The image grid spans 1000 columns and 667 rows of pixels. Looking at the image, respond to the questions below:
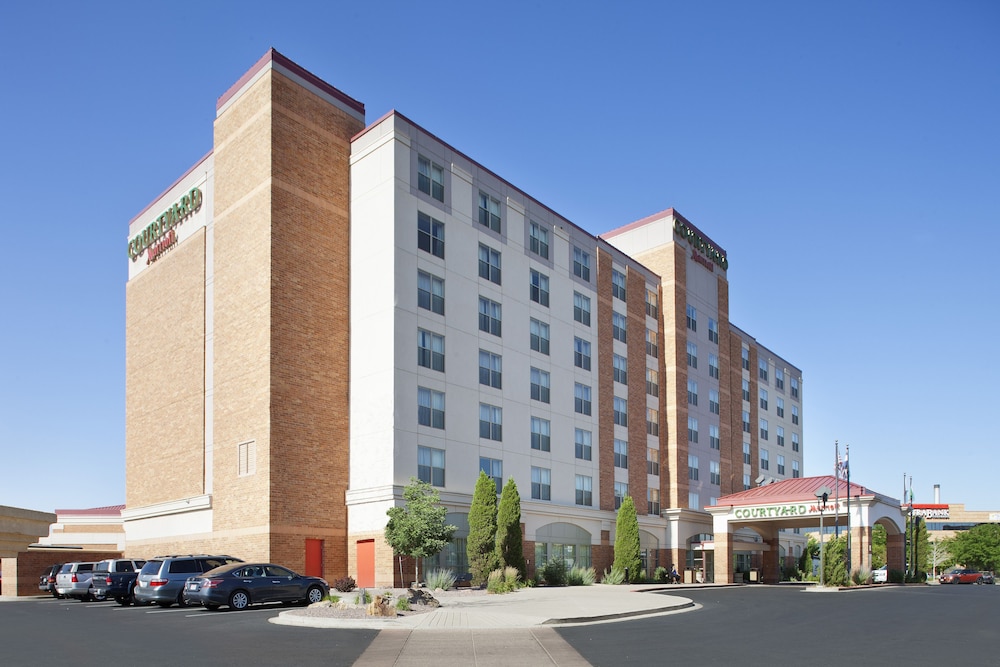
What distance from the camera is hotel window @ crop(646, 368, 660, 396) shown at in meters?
60.6

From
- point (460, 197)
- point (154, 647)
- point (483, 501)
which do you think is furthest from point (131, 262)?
point (154, 647)

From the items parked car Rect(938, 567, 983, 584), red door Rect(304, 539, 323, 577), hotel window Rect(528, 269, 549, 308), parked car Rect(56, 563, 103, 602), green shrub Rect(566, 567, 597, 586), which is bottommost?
parked car Rect(938, 567, 983, 584)

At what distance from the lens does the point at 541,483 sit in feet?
159

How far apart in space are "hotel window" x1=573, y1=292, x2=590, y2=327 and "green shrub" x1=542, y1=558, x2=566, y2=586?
14.6 metres

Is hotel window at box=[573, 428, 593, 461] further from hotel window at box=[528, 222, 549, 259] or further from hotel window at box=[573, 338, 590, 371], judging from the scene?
hotel window at box=[528, 222, 549, 259]

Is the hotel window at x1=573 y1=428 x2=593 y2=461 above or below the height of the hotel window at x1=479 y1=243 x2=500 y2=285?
below

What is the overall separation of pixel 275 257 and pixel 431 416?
9.97 metres

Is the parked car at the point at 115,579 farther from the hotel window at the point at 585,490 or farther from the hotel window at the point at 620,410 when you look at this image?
the hotel window at the point at 620,410

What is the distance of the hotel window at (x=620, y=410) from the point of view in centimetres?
5612

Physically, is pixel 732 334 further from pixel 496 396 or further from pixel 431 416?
pixel 431 416

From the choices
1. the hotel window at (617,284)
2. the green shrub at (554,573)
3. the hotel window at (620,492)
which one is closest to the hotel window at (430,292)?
the green shrub at (554,573)

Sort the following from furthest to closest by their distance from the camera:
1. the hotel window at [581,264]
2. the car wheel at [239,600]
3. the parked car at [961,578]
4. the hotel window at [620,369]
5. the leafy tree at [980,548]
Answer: the leafy tree at [980,548], the parked car at [961,578], the hotel window at [620,369], the hotel window at [581,264], the car wheel at [239,600]

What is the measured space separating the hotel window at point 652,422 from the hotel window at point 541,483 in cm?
1281

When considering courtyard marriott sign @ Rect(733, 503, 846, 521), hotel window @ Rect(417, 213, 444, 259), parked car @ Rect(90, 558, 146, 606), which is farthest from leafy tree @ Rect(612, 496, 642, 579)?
parked car @ Rect(90, 558, 146, 606)
